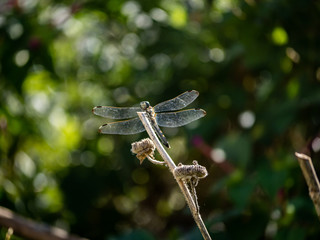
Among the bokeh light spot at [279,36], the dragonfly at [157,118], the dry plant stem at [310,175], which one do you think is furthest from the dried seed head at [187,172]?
the bokeh light spot at [279,36]

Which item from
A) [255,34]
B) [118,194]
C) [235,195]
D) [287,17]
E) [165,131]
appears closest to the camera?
[235,195]

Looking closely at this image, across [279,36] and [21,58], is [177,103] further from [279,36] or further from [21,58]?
[21,58]

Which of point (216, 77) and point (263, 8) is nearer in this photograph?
point (263, 8)

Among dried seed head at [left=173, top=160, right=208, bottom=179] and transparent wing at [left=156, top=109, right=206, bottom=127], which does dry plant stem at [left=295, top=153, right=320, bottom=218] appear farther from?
transparent wing at [left=156, top=109, right=206, bottom=127]

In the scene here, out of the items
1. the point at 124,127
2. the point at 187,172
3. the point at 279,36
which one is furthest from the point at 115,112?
the point at 279,36

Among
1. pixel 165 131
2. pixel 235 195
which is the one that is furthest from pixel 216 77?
pixel 235 195

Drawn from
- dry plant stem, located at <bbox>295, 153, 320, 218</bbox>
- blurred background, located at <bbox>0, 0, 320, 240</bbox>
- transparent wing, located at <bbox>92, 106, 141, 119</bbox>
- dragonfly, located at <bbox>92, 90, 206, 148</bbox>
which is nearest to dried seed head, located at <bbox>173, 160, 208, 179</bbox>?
dry plant stem, located at <bbox>295, 153, 320, 218</bbox>

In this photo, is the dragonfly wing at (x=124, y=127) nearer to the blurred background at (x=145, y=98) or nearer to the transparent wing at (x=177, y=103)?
the transparent wing at (x=177, y=103)

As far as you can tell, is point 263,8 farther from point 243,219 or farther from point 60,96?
point 60,96
